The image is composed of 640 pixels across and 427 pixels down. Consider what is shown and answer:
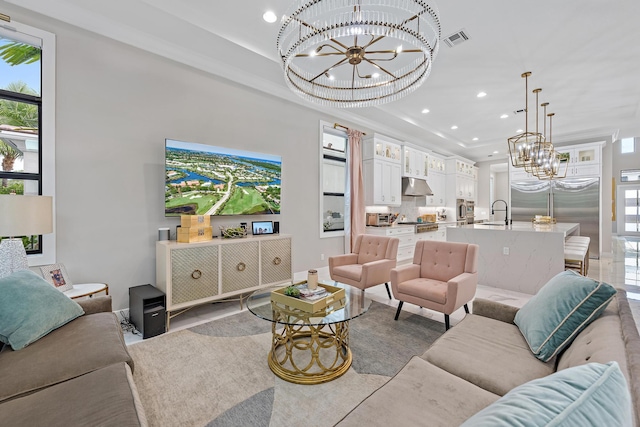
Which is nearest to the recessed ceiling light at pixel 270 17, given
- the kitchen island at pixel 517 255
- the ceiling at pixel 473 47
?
the ceiling at pixel 473 47

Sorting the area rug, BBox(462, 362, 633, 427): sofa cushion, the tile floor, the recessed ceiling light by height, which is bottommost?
the area rug

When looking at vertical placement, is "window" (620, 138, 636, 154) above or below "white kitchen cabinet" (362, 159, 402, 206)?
above

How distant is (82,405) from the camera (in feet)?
3.84

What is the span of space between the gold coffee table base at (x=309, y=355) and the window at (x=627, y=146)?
1491cm

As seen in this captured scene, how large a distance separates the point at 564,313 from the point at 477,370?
59 cm

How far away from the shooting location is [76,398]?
1.21 metres

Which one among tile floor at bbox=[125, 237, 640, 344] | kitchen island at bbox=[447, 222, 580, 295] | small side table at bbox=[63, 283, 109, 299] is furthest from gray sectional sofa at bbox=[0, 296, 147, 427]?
kitchen island at bbox=[447, 222, 580, 295]

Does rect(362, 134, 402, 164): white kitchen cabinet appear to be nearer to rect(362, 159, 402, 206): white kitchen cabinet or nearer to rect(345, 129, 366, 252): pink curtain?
rect(362, 159, 402, 206): white kitchen cabinet

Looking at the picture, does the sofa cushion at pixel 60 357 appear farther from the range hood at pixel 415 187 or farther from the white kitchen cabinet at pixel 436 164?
the white kitchen cabinet at pixel 436 164

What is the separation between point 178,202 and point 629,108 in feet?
26.0

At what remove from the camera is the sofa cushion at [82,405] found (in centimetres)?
109

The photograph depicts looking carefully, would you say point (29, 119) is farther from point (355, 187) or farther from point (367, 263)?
point (355, 187)

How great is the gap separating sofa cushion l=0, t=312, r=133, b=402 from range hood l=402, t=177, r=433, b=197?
607 centimetres

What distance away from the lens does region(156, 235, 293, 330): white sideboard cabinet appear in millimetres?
2971
